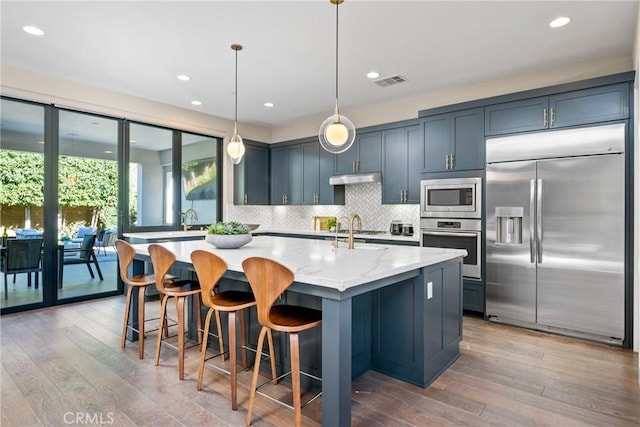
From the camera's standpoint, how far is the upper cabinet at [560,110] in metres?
3.30

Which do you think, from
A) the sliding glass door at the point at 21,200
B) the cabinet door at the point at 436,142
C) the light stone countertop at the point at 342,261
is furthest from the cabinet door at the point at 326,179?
the sliding glass door at the point at 21,200

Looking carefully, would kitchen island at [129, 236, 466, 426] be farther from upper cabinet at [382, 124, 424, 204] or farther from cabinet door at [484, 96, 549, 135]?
upper cabinet at [382, 124, 424, 204]

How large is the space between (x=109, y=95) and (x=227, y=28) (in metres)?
2.59

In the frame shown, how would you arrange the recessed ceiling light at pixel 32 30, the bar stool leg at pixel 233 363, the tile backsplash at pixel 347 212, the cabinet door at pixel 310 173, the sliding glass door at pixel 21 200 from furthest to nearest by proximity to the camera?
the cabinet door at pixel 310 173 → the tile backsplash at pixel 347 212 → the sliding glass door at pixel 21 200 → the recessed ceiling light at pixel 32 30 → the bar stool leg at pixel 233 363

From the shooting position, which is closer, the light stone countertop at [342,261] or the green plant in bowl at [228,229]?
the light stone countertop at [342,261]

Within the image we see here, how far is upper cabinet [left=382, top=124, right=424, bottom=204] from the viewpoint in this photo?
486cm

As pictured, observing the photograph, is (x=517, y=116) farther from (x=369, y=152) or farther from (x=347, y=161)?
(x=347, y=161)

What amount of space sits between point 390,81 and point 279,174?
9.42 ft

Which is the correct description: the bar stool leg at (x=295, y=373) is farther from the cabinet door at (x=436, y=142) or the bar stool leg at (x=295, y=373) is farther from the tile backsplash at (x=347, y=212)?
the tile backsplash at (x=347, y=212)

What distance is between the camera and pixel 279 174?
6.61m

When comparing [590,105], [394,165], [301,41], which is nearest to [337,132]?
[301,41]

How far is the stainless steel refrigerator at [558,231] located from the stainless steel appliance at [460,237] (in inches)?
4.8

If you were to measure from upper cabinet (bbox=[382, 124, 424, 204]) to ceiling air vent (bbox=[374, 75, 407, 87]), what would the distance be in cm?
69

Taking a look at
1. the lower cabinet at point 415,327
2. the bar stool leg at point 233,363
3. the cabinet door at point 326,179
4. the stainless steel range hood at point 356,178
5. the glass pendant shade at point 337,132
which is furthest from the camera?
the cabinet door at point 326,179
